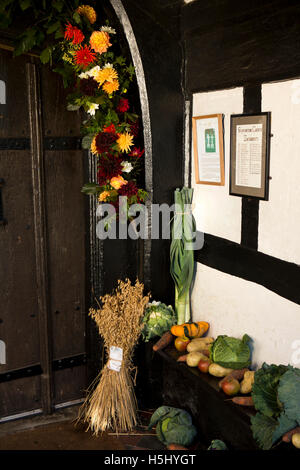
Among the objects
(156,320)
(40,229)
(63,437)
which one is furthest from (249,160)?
(63,437)

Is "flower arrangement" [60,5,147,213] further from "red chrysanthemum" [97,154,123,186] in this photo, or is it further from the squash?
the squash

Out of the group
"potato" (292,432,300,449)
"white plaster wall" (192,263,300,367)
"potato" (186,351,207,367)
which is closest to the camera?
"potato" (292,432,300,449)

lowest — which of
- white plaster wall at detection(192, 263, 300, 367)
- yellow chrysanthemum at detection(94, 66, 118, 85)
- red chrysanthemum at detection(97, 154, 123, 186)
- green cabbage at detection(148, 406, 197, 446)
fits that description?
green cabbage at detection(148, 406, 197, 446)

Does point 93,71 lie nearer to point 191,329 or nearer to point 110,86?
point 110,86

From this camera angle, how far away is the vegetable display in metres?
2.15

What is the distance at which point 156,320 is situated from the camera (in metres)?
3.12

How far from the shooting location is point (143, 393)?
3334 mm

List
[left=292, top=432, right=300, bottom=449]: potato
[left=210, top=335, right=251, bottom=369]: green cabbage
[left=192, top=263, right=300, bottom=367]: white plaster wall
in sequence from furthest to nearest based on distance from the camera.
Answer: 1. [left=210, top=335, right=251, bottom=369]: green cabbage
2. [left=192, top=263, right=300, bottom=367]: white plaster wall
3. [left=292, top=432, right=300, bottom=449]: potato

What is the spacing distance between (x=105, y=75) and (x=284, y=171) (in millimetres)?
1199

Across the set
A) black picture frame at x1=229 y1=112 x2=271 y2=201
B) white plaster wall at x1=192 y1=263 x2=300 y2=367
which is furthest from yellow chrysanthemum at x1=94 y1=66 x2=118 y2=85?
white plaster wall at x1=192 y1=263 x2=300 y2=367

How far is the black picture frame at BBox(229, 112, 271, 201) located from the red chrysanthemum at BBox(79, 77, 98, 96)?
2.75 feet

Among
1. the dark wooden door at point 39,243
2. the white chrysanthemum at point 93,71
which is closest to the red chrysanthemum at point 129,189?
the dark wooden door at point 39,243

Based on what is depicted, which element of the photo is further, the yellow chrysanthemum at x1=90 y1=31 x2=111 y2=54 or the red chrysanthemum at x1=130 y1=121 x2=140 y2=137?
the red chrysanthemum at x1=130 y1=121 x2=140 y2=137
